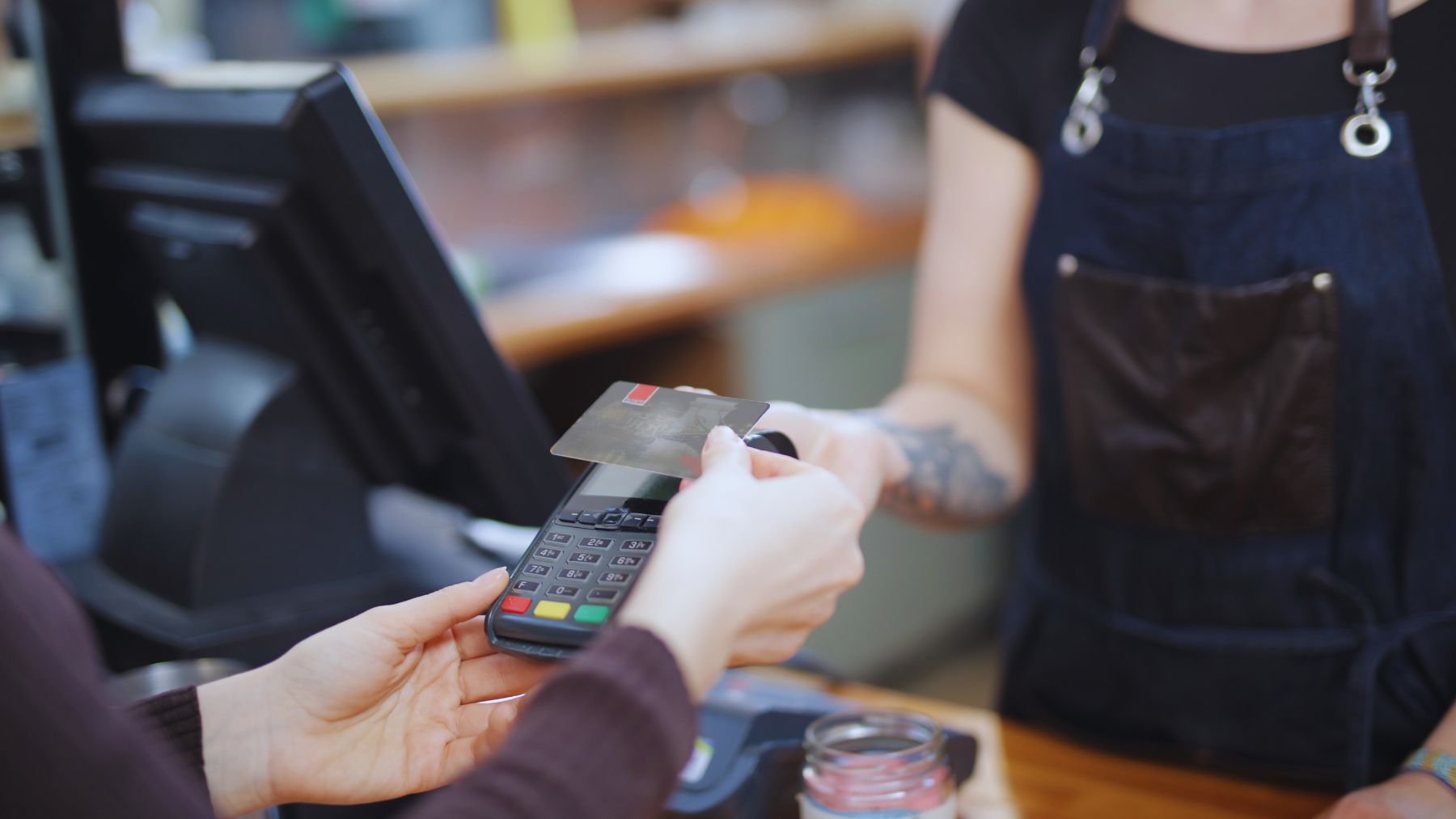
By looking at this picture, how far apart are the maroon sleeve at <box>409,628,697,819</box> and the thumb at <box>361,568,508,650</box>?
0.17 metres

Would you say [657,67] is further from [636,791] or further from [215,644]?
[636,791]

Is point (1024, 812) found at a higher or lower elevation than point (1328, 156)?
lower

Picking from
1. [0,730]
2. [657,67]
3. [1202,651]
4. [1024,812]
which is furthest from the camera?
[657,67]

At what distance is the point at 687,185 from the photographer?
3367 millimetres

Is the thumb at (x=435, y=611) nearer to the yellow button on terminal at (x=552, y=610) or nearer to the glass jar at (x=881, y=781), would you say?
the yellow button on terminal at (x=552, y=610)

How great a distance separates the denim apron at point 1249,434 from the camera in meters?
0.93

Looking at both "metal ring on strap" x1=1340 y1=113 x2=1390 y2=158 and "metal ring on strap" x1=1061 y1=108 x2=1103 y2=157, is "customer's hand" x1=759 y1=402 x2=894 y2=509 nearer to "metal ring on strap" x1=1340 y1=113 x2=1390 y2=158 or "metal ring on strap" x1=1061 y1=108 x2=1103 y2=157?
"metal ring on strap" x1=1061 y1=108 x2=1103 y2=157

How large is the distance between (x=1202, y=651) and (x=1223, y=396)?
8.8 inches

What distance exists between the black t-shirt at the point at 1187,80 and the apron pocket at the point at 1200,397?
0.37 feet

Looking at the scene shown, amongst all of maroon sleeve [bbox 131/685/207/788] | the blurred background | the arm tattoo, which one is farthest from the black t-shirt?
the blurred background

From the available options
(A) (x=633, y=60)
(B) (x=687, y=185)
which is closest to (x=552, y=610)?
(A) (x=633, y=60)

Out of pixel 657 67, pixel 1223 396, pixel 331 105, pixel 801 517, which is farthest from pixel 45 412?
pixel 657 67

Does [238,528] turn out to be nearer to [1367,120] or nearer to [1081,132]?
[1081,132]

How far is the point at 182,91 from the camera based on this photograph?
948 millimetres
